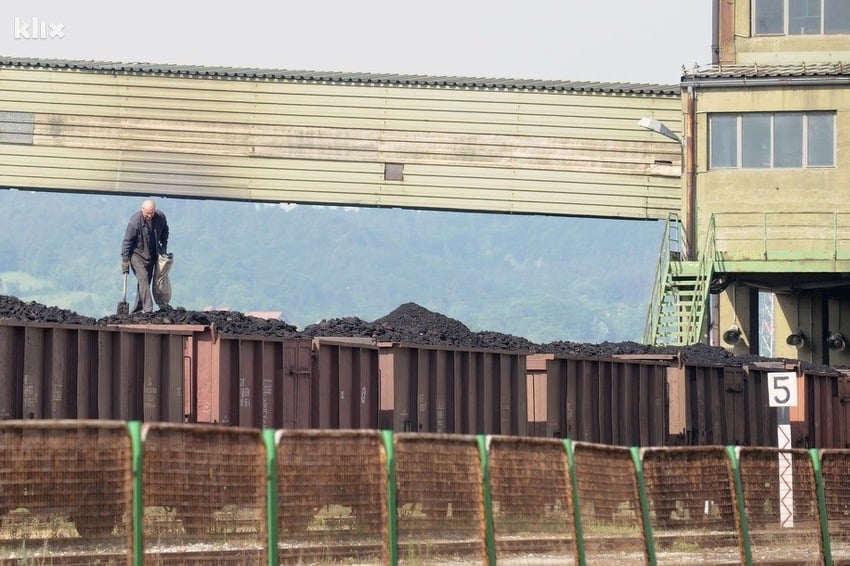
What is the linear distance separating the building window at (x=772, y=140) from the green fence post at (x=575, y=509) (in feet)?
93.8

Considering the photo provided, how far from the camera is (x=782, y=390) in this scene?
22.0 m

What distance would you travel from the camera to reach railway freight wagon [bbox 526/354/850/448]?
22.8 metres

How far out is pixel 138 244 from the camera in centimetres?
2389

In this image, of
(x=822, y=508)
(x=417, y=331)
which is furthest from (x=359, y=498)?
(x=417, y=331)

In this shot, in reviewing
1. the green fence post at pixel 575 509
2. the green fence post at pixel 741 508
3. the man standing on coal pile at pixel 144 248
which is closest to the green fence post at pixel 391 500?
the green fence post at pixel 575 509

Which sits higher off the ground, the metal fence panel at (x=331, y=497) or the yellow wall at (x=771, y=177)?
the yellow wall at (x=771, y=177)

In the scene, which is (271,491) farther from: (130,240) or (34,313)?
(130,240)

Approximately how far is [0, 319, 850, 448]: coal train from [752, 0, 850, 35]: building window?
15.1 m

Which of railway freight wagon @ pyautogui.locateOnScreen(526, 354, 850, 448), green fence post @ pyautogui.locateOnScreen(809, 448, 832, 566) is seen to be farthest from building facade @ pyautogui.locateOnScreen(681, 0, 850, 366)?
green fence post @ pyautogui.locateOnScreen(809, 448, 832, 566)

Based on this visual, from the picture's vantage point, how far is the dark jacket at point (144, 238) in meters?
23.6

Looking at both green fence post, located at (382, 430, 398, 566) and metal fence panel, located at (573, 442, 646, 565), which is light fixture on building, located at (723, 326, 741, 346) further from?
green fence post, located at (382, 430, 398, 566)

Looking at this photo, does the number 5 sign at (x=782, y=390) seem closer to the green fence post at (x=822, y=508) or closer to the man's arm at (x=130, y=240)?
the green fence post at (x=822, y=508)

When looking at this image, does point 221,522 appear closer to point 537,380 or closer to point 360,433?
point 360,433

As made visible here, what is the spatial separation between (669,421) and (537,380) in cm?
400
